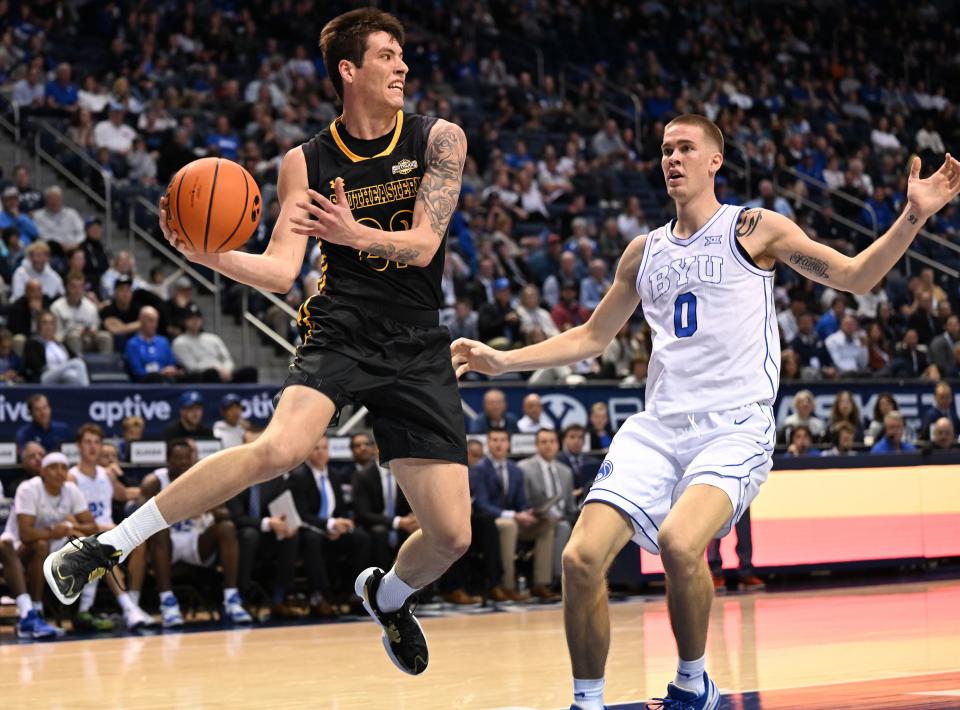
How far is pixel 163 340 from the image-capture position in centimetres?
1405

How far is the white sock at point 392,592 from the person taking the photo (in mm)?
6336

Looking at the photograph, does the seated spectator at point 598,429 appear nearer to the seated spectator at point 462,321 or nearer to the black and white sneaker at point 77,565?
the seated spectator at point 462,321

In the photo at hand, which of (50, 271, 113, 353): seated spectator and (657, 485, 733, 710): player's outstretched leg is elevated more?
(50, 271, 113, 353): seated spectator

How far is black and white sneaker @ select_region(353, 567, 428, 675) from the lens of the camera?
6.39 meters

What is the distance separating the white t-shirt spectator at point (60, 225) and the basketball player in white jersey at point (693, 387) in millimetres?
10877

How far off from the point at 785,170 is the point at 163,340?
13.7 meters

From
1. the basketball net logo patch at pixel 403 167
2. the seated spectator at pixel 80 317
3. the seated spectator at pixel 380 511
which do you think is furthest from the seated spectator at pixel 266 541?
the basketball net logo patch at pixel 403 167

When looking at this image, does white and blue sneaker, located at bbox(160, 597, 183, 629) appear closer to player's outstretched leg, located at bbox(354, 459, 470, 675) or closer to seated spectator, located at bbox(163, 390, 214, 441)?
seated spectator, located at bbox(163, 390, 214, 441)

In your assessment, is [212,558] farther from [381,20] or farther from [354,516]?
[381,20]

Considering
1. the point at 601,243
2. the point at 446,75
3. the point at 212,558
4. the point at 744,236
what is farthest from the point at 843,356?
the point at 744,236

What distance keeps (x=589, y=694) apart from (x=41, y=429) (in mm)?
7864

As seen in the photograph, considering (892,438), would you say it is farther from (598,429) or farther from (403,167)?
(403,167)

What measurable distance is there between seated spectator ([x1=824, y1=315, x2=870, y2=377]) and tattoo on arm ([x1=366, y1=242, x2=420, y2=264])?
14039 mm

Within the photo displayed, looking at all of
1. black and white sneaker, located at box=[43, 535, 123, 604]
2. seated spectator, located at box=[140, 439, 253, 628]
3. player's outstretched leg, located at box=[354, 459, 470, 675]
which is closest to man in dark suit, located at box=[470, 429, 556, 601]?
seated spectator, located at box=[140, 439, 253, 628]
